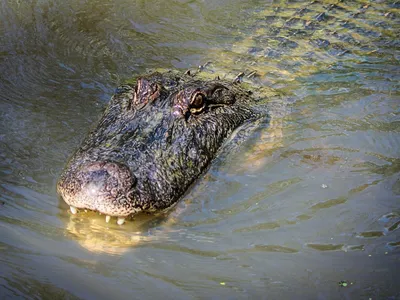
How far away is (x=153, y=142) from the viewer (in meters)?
4.98

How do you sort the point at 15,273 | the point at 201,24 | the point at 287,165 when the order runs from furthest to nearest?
the point at 201,24 → the point at 287,165 → the point at 15,273

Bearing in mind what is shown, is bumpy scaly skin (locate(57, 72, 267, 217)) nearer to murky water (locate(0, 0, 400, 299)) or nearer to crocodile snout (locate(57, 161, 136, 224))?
crocodile snout (locate(57, 161, 136, 224))

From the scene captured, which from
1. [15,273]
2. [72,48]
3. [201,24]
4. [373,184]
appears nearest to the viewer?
[15,273]

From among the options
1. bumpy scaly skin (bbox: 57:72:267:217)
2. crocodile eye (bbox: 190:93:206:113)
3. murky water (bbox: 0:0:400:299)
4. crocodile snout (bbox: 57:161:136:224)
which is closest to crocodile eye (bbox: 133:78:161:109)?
bumpy scaly skin (bbox: 57:72:267:217)

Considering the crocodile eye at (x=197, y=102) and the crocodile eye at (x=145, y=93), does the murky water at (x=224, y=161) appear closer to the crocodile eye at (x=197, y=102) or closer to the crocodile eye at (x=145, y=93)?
the crocodile eye at (x=197, y=102)

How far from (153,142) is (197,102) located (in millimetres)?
899

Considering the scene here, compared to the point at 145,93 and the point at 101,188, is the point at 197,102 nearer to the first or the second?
the point at 145,93

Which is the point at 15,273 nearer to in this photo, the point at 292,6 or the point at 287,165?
the point at 287,165

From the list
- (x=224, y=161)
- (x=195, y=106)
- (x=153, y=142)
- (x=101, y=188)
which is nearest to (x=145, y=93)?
(x=195, y=106)

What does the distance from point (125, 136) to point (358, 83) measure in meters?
3.47

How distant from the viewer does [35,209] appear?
4.41 metres

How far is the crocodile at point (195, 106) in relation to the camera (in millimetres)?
4250

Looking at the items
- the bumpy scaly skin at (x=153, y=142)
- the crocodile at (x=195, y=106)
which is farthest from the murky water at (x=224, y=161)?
the bumpy scaly skin at (x=153, y=142)

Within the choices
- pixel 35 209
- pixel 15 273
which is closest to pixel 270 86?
pixel 35 209
